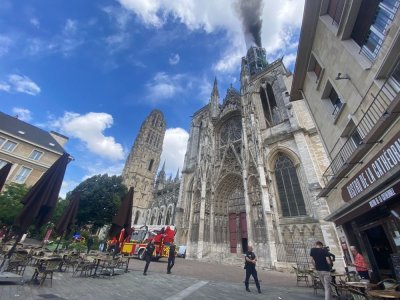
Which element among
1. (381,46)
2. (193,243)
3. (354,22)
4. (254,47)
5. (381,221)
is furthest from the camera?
(254,47)

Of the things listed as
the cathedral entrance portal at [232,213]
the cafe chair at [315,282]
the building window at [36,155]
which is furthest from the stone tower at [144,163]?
the cafe chair at [315,282]

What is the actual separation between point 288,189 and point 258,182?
2.32m

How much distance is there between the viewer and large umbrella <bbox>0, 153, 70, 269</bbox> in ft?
16.1

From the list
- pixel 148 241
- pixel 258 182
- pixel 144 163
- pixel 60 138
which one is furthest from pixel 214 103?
pixel 144 163

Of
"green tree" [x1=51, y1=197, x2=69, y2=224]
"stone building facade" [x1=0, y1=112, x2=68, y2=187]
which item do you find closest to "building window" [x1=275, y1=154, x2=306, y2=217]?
"stone building facade" [x1=0, y1=112, x2=68, y2=187]

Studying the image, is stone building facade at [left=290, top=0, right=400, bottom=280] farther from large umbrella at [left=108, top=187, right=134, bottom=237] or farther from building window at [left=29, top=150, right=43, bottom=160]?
building window at [left=29, top=150, right=43, bottom=160]

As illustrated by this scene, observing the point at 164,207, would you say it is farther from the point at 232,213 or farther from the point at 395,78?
the point at 395,78

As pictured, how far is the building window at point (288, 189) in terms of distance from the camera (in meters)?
14.0

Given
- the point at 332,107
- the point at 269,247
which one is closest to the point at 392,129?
the point at 332,107

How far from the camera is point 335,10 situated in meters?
6.84

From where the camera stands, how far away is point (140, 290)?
5168 millimetres

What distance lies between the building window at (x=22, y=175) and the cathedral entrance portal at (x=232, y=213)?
21.0 m

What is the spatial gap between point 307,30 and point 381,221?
7.62m

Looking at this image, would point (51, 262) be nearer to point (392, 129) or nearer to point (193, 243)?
point (392, 129)
